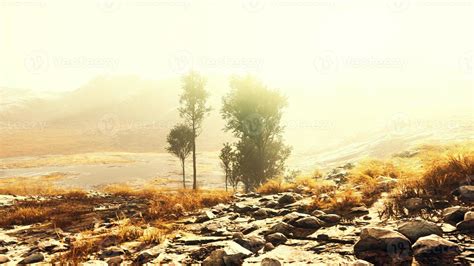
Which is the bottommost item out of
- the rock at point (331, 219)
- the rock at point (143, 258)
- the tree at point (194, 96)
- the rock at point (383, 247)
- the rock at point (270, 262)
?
the rock at point (143, 258)

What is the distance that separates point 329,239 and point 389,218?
1.32 meters

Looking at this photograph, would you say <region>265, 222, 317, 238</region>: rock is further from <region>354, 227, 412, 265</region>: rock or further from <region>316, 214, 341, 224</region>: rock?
<region>354, 227, 412, 265</region>: rock

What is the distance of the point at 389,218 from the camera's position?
536 centimetres

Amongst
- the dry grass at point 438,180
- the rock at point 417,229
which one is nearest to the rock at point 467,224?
the rock at point 417,229

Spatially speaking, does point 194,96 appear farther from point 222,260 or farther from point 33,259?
point 222,260

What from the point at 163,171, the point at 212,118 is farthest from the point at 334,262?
the point at 212,118

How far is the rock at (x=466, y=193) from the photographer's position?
5453mm

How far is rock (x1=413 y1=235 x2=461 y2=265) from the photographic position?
350 cm

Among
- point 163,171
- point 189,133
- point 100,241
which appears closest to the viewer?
point 100,241

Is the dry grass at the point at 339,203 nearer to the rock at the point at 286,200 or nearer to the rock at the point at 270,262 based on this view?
the rock at the point at 286,200

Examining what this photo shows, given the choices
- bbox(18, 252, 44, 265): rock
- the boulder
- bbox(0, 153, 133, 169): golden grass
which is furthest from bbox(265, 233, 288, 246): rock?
bbox(0, 153, 133, 169): golden grass

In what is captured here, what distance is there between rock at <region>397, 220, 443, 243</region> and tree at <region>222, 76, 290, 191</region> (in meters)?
26.2

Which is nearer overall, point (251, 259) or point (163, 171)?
point (251, 259)

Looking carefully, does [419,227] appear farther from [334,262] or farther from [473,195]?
[473,195]
